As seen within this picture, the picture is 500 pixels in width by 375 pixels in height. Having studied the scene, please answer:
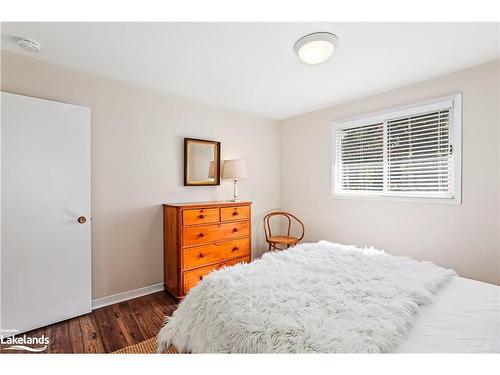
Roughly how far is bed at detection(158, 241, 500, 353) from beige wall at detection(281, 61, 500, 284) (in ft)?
3.18

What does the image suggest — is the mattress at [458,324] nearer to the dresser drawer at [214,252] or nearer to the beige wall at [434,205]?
the beige wall at [434,205]

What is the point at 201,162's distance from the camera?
127 inches

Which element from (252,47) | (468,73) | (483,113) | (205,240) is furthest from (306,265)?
(468,73)

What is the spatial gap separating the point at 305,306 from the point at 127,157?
7.81 feet

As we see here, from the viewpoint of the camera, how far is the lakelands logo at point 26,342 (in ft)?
6.10

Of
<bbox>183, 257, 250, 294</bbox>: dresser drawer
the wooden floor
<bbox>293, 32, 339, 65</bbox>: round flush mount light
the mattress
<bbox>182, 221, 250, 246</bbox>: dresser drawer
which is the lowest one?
the wooden floor

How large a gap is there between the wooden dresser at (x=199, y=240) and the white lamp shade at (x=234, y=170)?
0.40 metres

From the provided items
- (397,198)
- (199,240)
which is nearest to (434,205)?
(397,198)

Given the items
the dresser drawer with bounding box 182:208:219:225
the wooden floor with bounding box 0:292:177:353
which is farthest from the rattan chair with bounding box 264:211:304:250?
the wooden floor with bounding box 0:292:177:353

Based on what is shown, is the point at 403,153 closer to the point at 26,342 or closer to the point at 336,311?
the point at 336,311

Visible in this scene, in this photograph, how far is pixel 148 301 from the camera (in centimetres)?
266

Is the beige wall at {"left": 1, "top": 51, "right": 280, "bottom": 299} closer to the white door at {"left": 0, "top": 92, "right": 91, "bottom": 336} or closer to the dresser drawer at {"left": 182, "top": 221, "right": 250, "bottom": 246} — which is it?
the white door at {"left": 0, "top": 92, "right": 91, "bottom": 336}

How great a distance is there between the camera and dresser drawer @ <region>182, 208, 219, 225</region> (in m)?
2.62

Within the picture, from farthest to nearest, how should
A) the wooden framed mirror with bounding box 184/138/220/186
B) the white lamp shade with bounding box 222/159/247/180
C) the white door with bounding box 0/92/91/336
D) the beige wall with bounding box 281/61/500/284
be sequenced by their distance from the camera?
1. the white lamp shade with bounding box 222/159/247/180
2. the wooden framed mirror with bounding box 184/138/220/186
3. the beige wall with bounding box 281/61/500/284
4. the white door with bounding box 0/92/91/336
